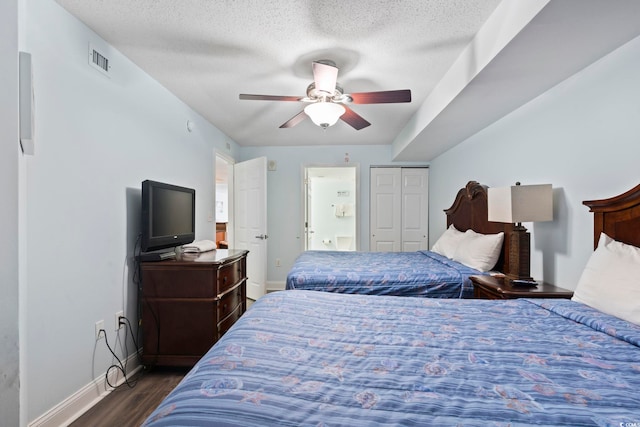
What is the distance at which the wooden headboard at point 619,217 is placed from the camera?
148cm

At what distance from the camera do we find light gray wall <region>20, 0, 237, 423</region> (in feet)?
5.05

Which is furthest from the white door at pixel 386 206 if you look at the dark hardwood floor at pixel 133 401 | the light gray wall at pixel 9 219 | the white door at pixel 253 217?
the light gray wall at pixel 9 219

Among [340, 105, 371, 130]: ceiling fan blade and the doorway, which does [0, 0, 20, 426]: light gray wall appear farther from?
the doorway

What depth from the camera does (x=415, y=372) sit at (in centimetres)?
92

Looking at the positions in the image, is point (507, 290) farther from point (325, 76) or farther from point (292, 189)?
point (292, 189)

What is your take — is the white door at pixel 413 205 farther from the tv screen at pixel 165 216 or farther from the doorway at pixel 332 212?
the tv screen at pixel 165 216

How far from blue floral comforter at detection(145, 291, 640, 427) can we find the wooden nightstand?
0.43 meters

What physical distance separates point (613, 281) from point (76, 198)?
286 centimetres

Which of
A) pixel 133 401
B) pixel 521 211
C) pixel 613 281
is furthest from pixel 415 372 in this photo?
pixel 133 401

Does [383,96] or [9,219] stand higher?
[383,96]

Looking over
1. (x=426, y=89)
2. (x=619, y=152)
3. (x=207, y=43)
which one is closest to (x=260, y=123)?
(x=207, y=43)

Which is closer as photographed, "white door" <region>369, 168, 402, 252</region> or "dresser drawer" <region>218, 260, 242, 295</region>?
"dresser drawer" <region>218, 260, 242, 295</region>

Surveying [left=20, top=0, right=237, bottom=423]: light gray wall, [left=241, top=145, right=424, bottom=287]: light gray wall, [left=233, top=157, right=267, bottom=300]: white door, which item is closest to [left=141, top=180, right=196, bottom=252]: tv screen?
[left=20, top=0, right=237, bottom=423]: light gray wall

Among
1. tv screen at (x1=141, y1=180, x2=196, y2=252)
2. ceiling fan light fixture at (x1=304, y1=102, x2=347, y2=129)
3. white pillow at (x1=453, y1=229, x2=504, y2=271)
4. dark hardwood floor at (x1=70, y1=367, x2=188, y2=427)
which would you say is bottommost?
dark hardwood floor at (x1=70, y1=367, x2=188, y2=427)
